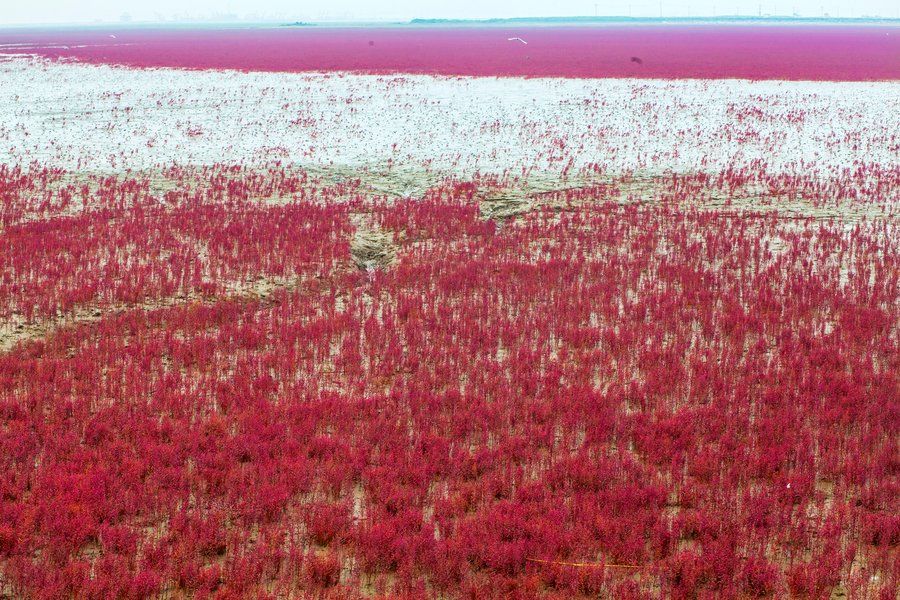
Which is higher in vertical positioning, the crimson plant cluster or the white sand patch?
the white sand patch

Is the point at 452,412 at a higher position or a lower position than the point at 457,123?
lower

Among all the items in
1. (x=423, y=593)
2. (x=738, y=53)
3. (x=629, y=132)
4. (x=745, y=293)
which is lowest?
(x=423, y=593)

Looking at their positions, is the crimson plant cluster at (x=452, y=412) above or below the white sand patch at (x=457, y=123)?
below

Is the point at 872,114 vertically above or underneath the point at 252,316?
above

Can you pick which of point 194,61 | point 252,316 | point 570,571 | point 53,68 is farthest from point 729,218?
point 194,61

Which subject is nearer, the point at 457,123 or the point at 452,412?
the point at 452,412

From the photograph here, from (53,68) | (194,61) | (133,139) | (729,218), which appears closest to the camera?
(729,218)

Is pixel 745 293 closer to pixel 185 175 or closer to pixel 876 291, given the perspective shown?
pixel 876 291

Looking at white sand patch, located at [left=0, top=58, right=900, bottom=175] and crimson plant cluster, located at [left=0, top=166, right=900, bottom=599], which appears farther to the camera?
white sand patch, located at [left=0, top=58, right=900, bottom=175]
